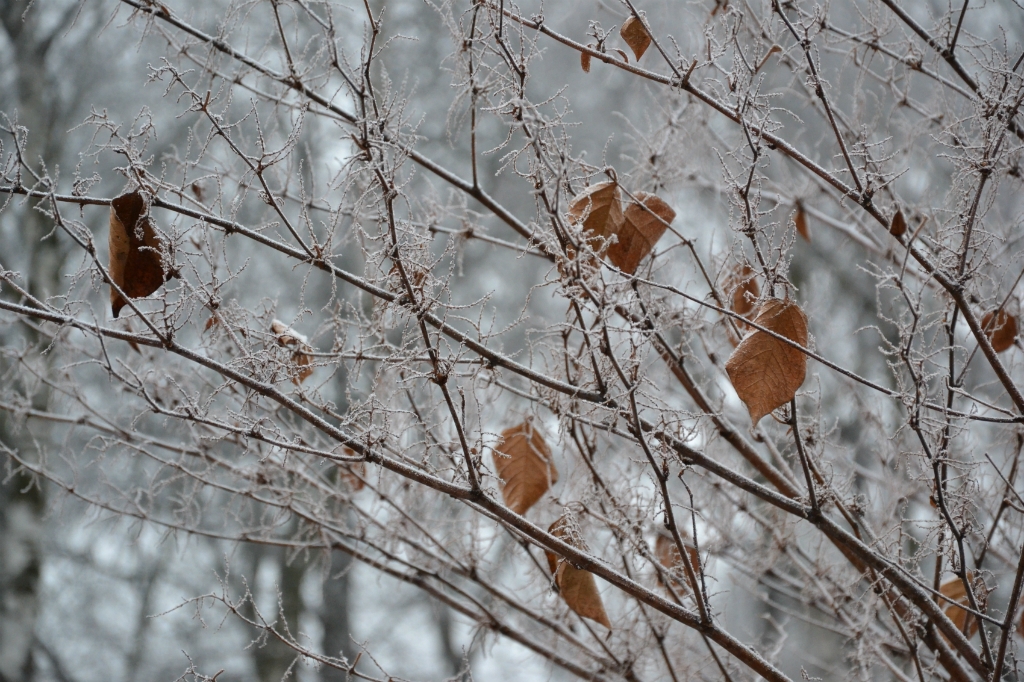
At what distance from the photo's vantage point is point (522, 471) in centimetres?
84

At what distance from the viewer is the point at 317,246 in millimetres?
686

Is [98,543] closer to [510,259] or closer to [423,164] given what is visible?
[510,259]

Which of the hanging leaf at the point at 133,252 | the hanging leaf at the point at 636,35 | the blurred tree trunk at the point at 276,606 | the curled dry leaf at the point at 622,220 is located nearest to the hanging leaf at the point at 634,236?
the curled dry leaf at the point at 622,220

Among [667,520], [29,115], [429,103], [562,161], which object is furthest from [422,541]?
[29,115]

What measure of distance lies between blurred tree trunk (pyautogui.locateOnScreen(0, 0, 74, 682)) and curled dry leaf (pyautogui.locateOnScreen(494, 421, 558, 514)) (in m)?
1.93

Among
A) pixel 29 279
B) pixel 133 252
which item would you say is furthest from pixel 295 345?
pixel 29 279

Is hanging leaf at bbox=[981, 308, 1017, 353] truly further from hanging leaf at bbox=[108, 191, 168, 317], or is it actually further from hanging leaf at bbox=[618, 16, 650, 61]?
hanging leaf at bbox=[108, 191, 168, 317]

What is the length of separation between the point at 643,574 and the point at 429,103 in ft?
7.26

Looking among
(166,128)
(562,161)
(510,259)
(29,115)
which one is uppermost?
(510,259)

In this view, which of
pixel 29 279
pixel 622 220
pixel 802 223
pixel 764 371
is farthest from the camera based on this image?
pixel 29 279

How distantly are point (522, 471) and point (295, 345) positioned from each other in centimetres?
27

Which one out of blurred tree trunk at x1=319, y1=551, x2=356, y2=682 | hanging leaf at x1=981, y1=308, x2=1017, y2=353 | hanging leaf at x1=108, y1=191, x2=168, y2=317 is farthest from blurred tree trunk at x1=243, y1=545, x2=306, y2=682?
hanging leaf at x1=981, y1=308, x2=1017, y2=353

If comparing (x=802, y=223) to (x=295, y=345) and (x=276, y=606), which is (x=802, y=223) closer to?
(x=295, y=345)

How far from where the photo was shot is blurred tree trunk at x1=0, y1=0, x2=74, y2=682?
2391 millimetres
